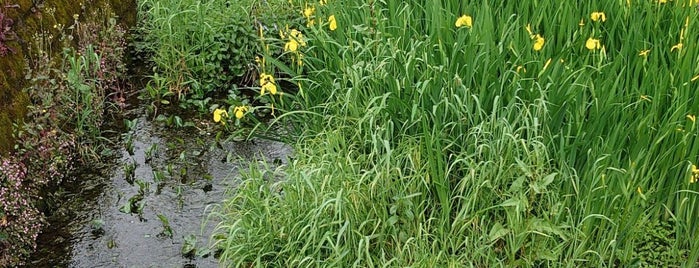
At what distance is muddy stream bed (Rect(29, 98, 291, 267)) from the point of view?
147 inches

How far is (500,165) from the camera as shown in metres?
3.18

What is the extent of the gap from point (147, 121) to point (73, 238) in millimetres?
1311

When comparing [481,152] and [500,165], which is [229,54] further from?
[500,165]

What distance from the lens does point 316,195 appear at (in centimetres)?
325

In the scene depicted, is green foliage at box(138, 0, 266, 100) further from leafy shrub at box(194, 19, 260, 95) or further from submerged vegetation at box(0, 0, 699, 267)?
submerged vegetation at box(0, 0, 699, 267)

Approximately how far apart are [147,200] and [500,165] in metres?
2.04

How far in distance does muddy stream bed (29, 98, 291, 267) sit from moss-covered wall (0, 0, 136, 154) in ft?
1.64

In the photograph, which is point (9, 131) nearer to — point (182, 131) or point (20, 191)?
point (20, 191)

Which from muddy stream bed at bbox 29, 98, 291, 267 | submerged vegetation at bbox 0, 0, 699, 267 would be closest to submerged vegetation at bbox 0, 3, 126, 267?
submerged vegetation at bbox 0, 0, 699, 267

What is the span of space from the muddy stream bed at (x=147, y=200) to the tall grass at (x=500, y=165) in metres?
0.34

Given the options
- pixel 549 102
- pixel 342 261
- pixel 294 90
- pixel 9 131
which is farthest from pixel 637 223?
pixel 9 131

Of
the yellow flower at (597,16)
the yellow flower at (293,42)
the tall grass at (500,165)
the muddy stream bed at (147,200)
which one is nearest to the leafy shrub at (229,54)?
the muddy stream bed at (147,200)

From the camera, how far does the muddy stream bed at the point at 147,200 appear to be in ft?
12.2

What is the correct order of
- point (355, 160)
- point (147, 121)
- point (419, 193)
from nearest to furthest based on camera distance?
point (419, 193) < point (355, 160) < point (147, 121)
